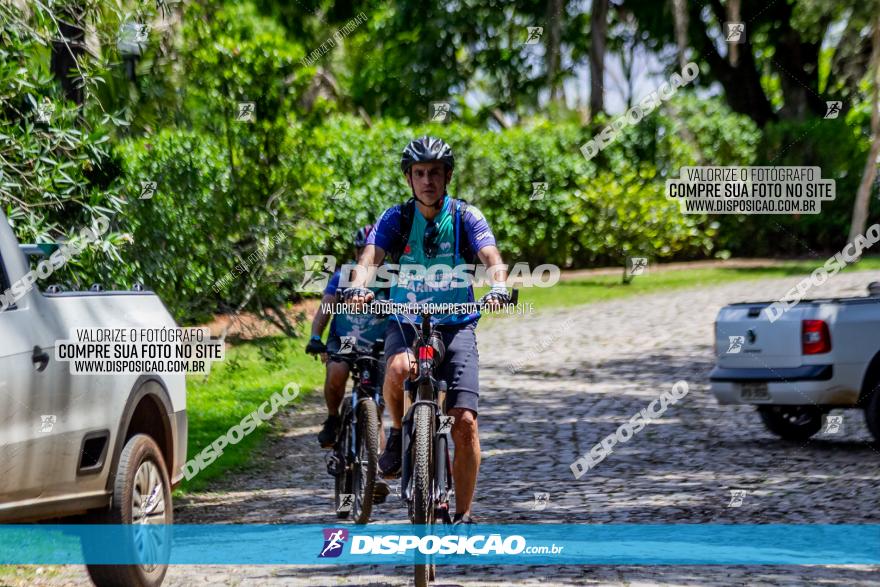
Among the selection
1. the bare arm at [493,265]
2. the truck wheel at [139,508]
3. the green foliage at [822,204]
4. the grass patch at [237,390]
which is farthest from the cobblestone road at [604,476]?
the green foliage at [822,204]

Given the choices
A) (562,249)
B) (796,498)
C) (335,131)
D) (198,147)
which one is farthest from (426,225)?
(562,249)

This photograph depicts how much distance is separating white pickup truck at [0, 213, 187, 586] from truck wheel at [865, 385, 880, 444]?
625 cm

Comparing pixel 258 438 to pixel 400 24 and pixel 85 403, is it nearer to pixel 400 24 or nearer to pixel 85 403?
pixel 85 403

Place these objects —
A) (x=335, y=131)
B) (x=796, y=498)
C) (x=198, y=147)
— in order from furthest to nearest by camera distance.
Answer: (x=335, y=131) < (x=198, y=147) < (x=796, y=498)

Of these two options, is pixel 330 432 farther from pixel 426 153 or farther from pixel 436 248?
pixel 426 153

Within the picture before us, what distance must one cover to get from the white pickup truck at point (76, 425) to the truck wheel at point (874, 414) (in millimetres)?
6249

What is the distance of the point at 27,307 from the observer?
627 cm

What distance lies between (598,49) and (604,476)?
69.4 ft

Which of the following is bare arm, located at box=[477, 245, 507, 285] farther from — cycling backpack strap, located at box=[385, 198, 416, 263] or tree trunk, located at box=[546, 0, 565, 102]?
tree trunk, located at box=[546, 0, 565, 102]

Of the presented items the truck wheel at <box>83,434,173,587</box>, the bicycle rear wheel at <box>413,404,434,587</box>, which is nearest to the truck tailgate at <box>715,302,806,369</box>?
the bicycle rear wheel at <box>413,404,434,587</box>

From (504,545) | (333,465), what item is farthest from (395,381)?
(333,465)

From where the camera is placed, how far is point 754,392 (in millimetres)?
12250

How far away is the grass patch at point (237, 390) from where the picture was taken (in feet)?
40.6

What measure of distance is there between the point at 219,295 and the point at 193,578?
876cm
